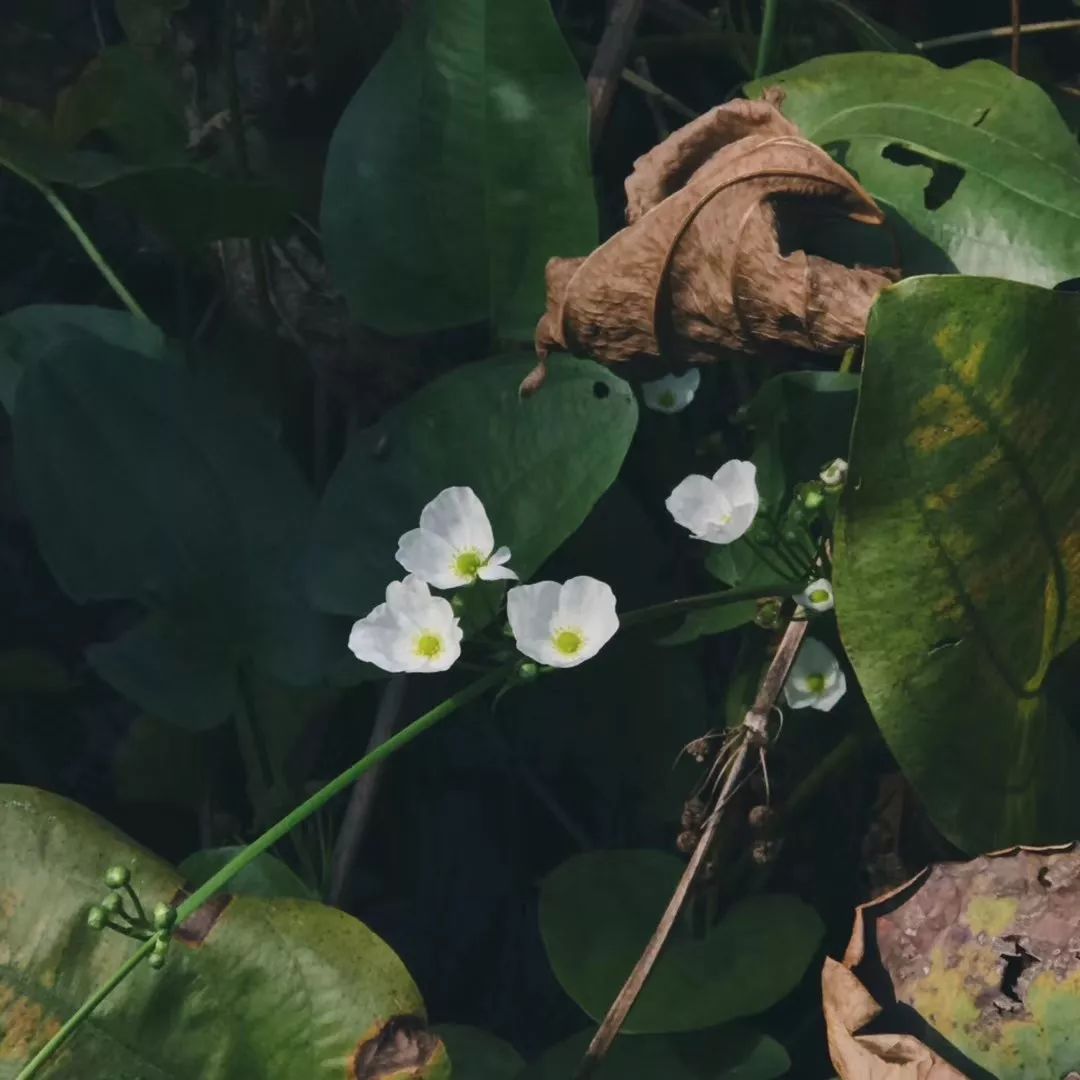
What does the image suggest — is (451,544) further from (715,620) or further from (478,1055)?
(478,1055)

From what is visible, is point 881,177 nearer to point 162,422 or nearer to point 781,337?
point 781,337

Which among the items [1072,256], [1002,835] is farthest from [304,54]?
[1002,835]

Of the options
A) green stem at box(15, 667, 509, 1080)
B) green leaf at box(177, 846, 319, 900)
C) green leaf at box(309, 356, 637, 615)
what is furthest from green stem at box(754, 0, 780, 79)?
green leaf at box(177, 846, 319, 900)

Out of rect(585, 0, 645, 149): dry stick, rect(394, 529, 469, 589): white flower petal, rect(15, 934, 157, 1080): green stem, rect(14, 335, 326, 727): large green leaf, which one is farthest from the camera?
rect(585, 0, 645, 149): dry stick

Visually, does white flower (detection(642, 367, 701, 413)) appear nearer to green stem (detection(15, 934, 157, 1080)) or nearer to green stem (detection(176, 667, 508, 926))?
green stem (detection(176, 667, 508, 926))

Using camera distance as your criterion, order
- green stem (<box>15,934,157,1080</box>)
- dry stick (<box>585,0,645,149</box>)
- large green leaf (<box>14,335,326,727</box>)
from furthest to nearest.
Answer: dry stick (<box>585,0,645,149</box>) → large green leaf (<box>14,335,326,727</box>) → green stem (<box>15,934,157,1080</box>)

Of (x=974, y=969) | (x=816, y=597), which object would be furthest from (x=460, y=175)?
(x=974, y=969)
